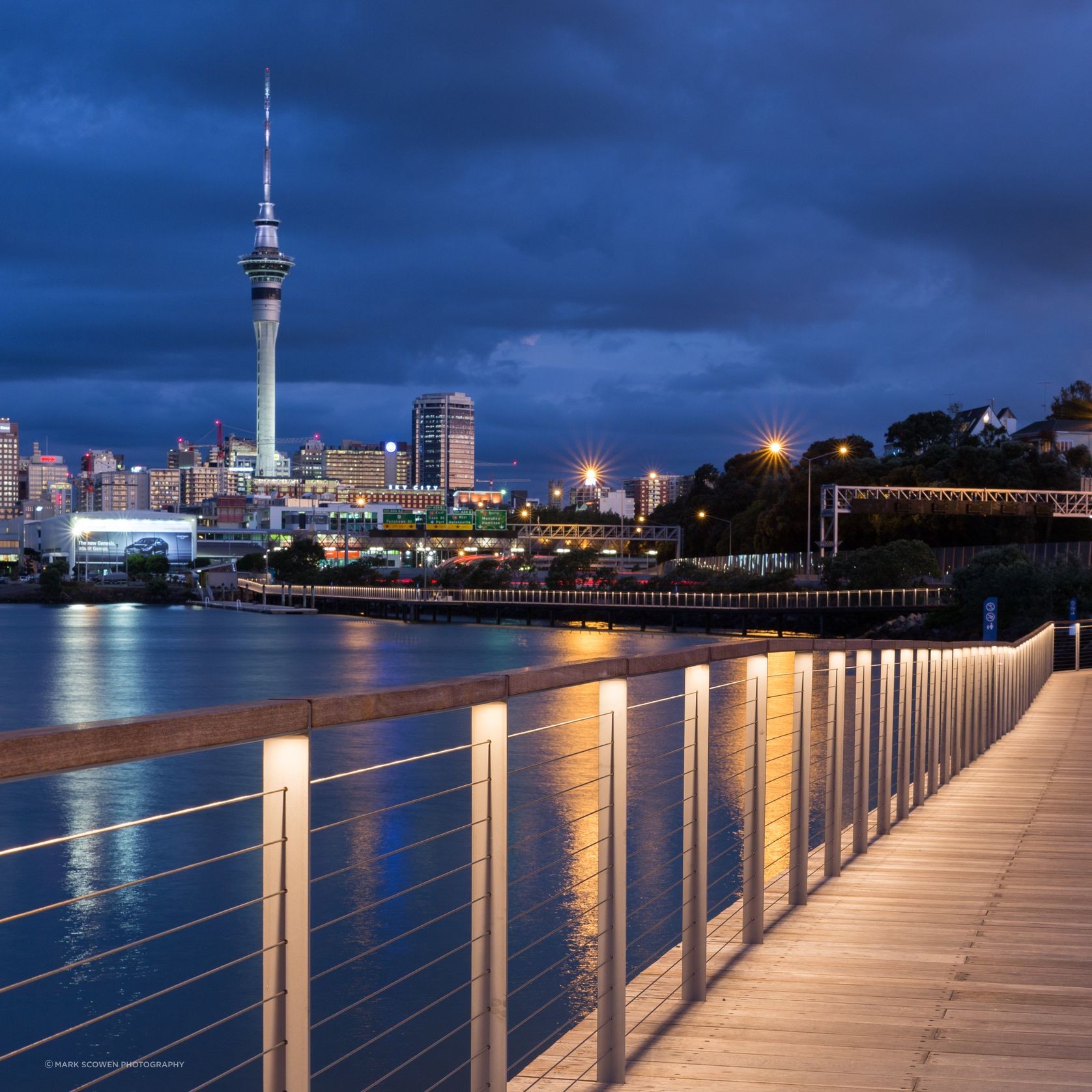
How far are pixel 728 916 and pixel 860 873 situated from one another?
136 centimetres

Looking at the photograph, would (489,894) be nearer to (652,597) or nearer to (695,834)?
(695,834)

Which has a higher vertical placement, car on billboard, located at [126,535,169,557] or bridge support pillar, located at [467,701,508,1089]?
car on billboard, located at [126,535,169,557]

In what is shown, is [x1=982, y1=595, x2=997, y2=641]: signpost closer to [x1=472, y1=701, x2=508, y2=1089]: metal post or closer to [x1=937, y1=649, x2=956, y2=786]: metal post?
[x1=937, y1=649, x2=956, y2=786]: metal post

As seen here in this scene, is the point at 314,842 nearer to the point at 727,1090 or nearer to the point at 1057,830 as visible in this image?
the point at 1057,830

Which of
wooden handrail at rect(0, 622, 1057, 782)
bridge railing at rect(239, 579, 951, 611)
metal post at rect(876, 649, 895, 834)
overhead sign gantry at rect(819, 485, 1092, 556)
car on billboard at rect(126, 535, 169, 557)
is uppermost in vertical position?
overhead sign gantry at rect(819, 485, 1092, 556)

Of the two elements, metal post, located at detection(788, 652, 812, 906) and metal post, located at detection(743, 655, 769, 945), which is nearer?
metal post, located at detection(743, 655, 769, 945)

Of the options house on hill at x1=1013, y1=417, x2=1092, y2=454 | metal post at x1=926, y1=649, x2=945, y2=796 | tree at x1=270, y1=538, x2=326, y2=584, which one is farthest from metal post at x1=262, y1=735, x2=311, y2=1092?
tree at x1=270, y1=538, x2=326, y2=584

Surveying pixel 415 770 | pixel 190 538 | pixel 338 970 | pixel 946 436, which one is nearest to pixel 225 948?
pixel 338 970

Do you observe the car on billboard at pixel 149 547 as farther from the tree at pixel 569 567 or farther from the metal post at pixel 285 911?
the metal post at pixel 285 911

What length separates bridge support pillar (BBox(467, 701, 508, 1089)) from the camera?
3.22m

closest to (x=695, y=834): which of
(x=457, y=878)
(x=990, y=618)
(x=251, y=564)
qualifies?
(x=457, y=878)

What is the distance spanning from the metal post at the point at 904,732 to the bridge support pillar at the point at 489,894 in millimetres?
5687

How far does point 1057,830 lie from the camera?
29.8 ft

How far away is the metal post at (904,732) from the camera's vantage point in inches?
350
